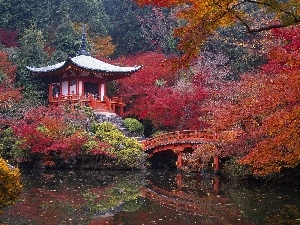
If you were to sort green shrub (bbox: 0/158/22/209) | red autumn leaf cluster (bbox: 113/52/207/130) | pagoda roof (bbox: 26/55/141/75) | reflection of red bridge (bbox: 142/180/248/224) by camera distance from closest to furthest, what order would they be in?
green shrub (bbox: 0/158/22/209) < reflection of red bridge (bbox: 142/180/248/224) < red autumn leaf cluster (bbox: 113/52/207/130) < pagoda roof (bbox: 26/55/141/75)

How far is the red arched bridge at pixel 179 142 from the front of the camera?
20.6 m

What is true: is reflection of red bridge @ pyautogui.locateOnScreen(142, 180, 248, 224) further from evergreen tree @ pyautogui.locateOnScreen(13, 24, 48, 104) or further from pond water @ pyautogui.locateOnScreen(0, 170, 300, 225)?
evergreen tree @ pyautogui.locateOnScreen(13, 24, 48, 104)

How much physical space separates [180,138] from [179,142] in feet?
0.80

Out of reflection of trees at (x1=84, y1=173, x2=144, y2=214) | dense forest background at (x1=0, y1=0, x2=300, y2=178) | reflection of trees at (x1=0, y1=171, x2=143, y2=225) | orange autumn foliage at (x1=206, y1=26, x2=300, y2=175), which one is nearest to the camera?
reflection of trees at (x1=0, y1=171, x2=143, y2=225)

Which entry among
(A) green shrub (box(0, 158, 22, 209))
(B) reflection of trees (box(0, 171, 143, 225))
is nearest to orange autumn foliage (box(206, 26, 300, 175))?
(B) reflection of trees (box(0, 171, 143, 225))

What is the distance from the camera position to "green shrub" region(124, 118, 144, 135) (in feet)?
82.3

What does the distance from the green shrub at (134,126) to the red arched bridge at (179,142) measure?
118 inches

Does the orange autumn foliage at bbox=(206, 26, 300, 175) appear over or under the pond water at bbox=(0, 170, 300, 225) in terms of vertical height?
over

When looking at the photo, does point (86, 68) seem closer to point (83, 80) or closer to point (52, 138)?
point (83, 80)

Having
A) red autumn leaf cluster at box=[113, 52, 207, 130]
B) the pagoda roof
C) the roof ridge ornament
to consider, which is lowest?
red autumn leaf cluster at box=[113, 52, 207, 130]

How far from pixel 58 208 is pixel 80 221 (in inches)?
63.7

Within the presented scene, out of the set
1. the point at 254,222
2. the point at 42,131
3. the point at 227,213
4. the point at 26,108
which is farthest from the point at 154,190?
the point at 26,108

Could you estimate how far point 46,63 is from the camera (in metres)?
29.9

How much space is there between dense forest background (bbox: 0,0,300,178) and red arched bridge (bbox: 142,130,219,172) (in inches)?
38.7
